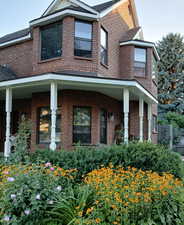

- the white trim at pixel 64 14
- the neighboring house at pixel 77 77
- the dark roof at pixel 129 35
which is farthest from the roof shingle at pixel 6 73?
the dark roof at pixel 129 35

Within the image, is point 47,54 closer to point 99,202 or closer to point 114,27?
point 114,27

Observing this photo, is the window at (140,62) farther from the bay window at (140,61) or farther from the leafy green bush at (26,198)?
the leafy green bush at (26,198)

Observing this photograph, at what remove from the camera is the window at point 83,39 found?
9.95 metres

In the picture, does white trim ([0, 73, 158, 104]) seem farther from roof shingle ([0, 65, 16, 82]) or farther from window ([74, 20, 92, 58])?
roof shingle ([0, 65, 16, 82])

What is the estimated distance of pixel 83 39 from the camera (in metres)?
10.1

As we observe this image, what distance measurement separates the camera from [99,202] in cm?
360

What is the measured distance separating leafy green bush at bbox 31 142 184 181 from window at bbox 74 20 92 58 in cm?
539

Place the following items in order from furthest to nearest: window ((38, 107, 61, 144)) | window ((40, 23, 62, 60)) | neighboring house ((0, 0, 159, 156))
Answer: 1. window ((38, 107, 61, 144))
2. window ((40, 23, 62, 60))
3. neighboring house ((0, 0, 159, 156))

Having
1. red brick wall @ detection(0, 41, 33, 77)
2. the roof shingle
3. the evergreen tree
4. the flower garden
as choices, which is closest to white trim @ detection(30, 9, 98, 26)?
red brick wall @ detection(0, 41, 33, 77)

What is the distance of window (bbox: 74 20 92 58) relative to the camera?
995 cm

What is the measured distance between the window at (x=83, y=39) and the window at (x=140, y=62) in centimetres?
345

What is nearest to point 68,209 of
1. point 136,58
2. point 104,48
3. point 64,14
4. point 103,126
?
point 103,126

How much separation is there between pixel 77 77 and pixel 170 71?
2283 centimetres

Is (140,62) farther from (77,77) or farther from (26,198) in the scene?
(26,198)
